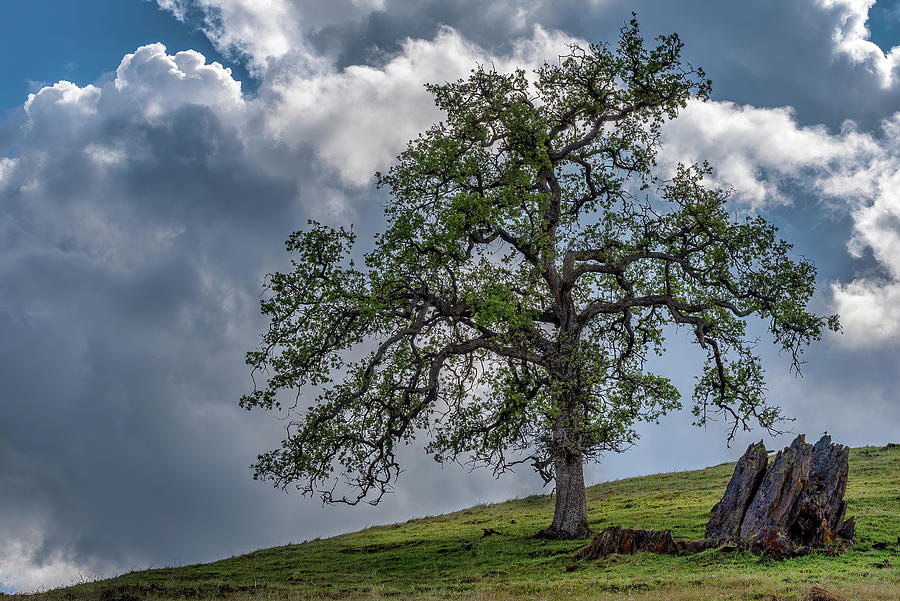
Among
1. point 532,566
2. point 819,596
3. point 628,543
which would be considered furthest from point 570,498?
point 819,596

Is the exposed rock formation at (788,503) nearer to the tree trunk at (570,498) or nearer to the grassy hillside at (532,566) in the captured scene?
the grassy hillside at (532,566)

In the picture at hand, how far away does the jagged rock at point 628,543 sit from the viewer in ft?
85.3

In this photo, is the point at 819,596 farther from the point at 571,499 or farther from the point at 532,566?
the point at 571,499

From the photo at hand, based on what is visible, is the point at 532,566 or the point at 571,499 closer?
the point at 532,566

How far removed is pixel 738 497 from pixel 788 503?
2.10 metres

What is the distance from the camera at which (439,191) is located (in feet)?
107

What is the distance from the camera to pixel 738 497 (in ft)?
89.3

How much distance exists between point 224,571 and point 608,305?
836 inches

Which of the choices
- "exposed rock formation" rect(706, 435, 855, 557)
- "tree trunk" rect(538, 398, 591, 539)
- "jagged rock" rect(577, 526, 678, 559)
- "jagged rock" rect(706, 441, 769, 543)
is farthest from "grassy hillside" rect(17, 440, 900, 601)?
"jagged rock" rect(706, 441, 769, 543)

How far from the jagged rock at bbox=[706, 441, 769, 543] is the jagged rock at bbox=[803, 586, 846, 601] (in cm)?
949

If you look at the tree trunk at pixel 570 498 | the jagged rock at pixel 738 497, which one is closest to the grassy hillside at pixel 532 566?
the tree trunk at pixel 570 498

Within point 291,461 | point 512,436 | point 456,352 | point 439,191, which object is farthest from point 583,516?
point 439,191

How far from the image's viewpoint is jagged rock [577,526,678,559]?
26.0 metres

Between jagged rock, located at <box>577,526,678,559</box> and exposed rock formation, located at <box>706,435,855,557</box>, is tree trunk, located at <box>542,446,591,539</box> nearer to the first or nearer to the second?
jagged rock, located at <box>577,526,678,559</box>
